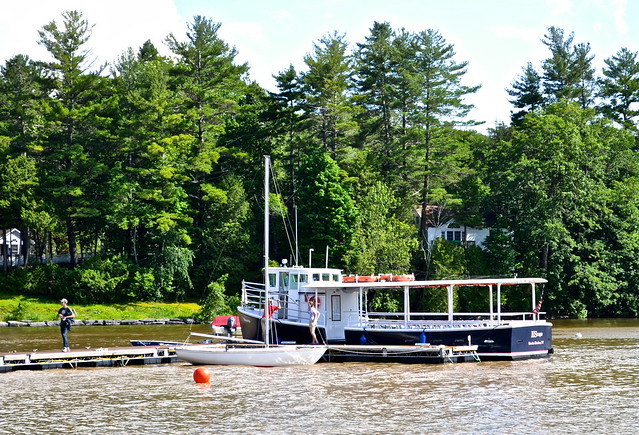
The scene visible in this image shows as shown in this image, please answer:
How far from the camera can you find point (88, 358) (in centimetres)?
3347

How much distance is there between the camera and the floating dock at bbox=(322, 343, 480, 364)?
114 feet

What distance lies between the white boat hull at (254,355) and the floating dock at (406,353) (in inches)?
63.2

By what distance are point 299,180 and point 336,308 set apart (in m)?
35.8

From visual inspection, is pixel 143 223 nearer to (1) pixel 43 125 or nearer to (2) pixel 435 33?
(1) pixel 43 125

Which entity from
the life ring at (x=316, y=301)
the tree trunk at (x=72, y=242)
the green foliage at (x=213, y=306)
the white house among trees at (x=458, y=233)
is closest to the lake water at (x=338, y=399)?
the life ring at (x=316, y=301)

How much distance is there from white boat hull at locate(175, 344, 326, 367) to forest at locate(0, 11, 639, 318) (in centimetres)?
2903

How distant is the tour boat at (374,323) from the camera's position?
35531mm

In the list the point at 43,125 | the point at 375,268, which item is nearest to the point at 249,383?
the point at 375,268

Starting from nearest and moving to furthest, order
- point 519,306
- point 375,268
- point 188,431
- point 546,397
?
point 188,431, point 546,397, point 375,268, point 519,306

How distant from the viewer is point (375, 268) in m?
63.5

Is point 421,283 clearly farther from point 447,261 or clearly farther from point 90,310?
point 90,310

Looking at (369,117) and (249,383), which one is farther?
(369,117)

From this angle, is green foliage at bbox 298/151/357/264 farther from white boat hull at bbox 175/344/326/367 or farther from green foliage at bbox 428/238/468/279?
white boat hull at bbox 175/344/326/367

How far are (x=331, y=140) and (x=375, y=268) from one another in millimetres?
14696
